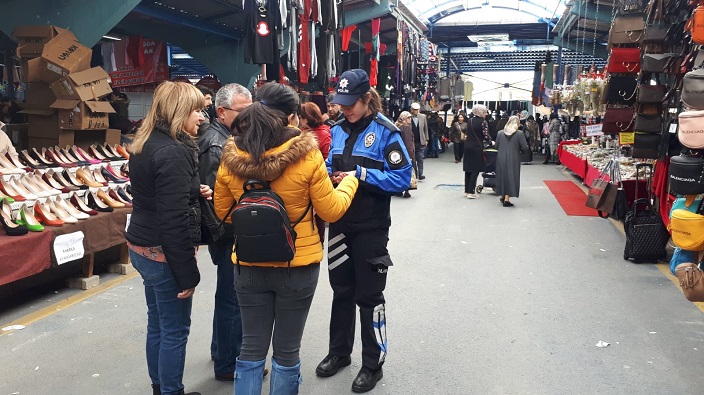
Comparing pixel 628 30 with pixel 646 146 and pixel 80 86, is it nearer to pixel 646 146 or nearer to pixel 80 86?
pixel 646 146

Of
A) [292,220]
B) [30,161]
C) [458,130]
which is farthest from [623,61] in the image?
[458,130]

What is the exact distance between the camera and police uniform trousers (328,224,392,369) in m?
3.69

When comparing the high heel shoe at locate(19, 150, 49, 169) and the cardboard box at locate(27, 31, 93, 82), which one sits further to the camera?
the cardboard box at locate(27, 31, 93, 82)

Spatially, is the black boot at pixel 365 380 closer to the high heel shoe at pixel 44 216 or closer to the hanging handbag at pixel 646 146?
the high heel shoe at pixel 44 216

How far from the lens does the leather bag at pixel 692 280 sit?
3693 mm

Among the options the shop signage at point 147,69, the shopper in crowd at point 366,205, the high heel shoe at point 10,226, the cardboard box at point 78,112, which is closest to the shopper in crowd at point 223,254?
the shopper in crowd at point 366,205

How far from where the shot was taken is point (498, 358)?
4312 mm

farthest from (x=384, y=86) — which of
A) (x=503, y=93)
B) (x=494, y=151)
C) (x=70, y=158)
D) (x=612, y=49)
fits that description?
(x=503, y=93)

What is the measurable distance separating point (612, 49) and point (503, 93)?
2631 centimetres

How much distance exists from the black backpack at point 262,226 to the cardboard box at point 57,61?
15.5 feet

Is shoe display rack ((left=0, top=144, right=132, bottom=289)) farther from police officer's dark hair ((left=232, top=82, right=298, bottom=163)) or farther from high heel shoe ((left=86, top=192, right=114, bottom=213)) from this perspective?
police officer's dark hair ((left=232, top=82, right=298, bottom=163))

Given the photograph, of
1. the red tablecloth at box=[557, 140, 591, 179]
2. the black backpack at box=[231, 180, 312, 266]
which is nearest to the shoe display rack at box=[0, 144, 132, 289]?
the black backpack at box=[231, 180, 312, 266]

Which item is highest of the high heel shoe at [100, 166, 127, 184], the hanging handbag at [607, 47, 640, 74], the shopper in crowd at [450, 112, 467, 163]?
the hanging handbag at [607, 47, 640, 74]

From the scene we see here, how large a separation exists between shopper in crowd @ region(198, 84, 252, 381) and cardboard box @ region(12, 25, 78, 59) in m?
3.81
